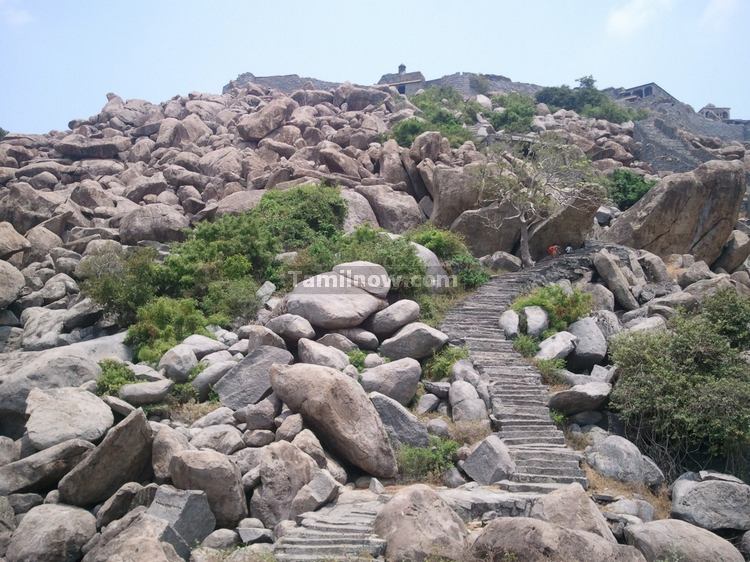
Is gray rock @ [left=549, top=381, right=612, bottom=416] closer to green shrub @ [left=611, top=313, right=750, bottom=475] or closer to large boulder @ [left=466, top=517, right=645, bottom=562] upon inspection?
green shrub @ [left=611, top=313, right=750, bottom=475]

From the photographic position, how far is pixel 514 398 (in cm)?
1288

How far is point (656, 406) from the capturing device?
11773 mm

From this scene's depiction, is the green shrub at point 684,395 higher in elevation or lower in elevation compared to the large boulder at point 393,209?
lower

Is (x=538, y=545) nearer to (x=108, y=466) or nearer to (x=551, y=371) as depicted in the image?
(x=108, y=466)

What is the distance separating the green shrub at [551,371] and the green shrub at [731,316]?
3.26 metres

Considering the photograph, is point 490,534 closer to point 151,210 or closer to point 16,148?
point 151,210

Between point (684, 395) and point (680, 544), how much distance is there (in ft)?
14.3

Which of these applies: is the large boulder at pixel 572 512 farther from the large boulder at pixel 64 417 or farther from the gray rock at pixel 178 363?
the gray rock at pixel 178 363

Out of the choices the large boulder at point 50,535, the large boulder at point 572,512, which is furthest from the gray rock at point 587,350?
the large boulder at point 50,535

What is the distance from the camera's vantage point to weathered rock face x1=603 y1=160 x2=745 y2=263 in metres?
23.1

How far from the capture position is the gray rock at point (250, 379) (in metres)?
12.0

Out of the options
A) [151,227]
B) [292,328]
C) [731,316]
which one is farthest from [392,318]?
[151,227]

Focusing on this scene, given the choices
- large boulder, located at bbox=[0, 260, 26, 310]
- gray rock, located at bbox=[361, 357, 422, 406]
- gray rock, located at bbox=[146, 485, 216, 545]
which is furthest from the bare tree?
gray rock, located at bbox=[146, 485, 216, 545]

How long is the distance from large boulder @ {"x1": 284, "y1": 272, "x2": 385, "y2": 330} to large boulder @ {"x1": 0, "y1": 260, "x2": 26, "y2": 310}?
→ 8177mm
